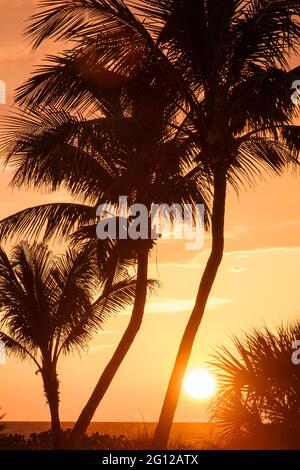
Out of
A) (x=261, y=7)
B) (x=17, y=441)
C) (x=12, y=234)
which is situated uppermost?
(x=261, y=7)

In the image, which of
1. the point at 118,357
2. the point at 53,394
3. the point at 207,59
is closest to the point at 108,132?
the point at 207,59

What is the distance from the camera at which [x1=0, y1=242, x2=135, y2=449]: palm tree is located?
74.7 ft

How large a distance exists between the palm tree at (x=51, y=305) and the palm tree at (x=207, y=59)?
7966 mm

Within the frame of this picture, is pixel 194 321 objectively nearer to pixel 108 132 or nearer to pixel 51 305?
pixel 108 132

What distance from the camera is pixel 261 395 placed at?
12320 mm

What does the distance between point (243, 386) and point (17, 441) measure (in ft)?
46.8

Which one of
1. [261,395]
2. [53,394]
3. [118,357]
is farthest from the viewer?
[53,394]

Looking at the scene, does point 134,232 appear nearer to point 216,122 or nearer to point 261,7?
point 216,122

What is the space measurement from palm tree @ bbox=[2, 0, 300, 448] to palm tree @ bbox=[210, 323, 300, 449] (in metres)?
2.14

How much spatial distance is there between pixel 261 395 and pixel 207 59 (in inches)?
229

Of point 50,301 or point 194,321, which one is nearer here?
point 194,321

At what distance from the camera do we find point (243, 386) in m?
12.6

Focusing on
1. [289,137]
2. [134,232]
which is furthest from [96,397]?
[289,137]

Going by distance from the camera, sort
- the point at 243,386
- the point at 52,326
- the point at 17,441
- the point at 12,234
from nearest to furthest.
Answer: the point at 243,386, the point at 12,234, the point at 52,326, the point at 17,441
